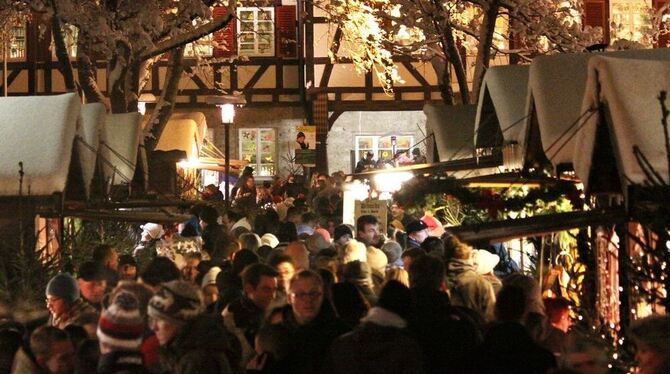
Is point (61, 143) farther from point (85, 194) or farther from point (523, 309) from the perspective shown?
point (523, 309)

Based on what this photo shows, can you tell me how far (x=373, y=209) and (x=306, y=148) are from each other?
14.3m

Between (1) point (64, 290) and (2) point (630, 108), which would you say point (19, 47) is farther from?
(2) point (630, 108)

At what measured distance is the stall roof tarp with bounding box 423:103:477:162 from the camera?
20.0 m

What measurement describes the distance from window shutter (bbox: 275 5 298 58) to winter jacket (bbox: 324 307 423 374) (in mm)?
32210

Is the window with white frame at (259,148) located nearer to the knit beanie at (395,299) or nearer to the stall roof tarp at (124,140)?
the stall roof tarp at (124,140)

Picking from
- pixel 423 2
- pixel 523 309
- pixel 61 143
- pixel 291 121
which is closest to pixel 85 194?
pixel 61 143

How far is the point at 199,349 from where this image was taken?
7594mm

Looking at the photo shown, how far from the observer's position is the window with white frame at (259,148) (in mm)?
41031

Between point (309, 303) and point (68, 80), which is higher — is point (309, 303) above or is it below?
below

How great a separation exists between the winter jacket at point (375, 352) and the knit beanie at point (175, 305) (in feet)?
2.88

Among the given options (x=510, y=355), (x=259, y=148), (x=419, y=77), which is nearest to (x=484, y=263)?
(x=510, y=355)

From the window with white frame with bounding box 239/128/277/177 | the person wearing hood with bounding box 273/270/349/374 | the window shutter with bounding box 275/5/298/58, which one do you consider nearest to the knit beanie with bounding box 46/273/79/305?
the person wearing hood with bounding box 273/270/349/374

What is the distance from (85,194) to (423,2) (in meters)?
10.6

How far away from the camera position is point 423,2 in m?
24.5
